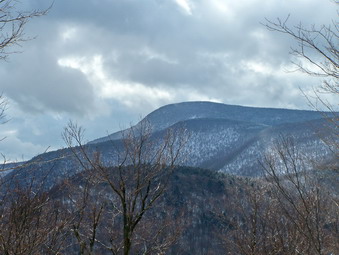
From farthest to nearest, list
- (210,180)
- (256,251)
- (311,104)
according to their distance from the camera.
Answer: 1. (210,180)
2. (256,251)
3. (311,104)

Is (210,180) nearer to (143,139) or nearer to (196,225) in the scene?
(196,225)

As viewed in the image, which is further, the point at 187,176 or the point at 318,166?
the point at 187,176

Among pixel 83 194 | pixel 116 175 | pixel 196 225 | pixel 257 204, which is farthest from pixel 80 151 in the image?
pixel 196 225

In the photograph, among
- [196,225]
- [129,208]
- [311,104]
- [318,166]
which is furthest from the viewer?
[196,225]

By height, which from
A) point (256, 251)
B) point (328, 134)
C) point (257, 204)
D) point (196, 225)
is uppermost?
point (328, 134)

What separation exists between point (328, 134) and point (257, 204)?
1192 centimetres

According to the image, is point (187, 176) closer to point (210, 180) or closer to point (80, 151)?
point (210, 180)

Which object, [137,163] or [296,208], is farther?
[137,163]

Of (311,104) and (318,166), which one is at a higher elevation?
(311,104)

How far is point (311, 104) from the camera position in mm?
8250

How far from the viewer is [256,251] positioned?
18.6 m

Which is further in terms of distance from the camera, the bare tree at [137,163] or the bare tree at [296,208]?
the bare tree at [137,163]

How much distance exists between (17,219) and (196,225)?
130075 mm

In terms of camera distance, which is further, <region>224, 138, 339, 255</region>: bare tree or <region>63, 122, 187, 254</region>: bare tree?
<region>63, 122, 187, 254</region>: bare tree
